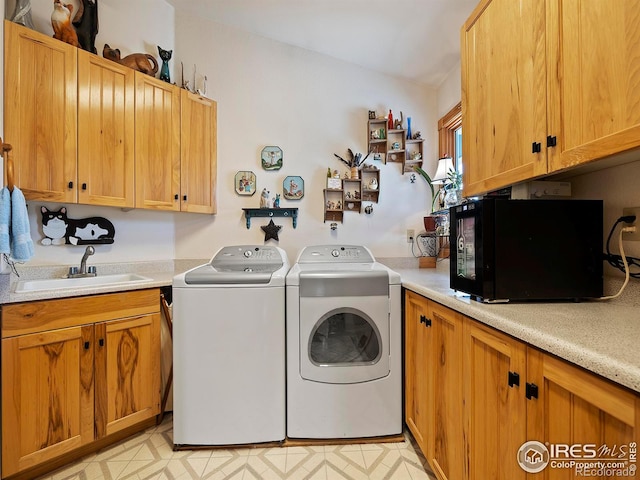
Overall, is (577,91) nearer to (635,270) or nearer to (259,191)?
(635,270)

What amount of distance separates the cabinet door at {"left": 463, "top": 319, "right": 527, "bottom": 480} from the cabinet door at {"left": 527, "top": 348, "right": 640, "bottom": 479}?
4 centimetres

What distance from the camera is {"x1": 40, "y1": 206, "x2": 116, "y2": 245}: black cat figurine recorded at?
177cm

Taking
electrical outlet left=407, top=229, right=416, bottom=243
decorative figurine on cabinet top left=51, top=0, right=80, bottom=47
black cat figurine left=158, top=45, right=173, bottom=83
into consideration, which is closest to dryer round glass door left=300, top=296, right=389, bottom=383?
electrical outlet left=407, top=229, right=416, bottom=243

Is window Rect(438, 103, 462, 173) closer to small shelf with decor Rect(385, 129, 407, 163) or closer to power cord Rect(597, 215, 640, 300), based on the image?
small shelf with decor Rect(385, 129, 407, 163)

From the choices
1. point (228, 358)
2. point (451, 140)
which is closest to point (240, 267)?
point (228, 358)

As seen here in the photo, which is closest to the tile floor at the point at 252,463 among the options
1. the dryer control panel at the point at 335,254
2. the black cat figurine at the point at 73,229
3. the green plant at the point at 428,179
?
the dryer control panel at the point at 335,254

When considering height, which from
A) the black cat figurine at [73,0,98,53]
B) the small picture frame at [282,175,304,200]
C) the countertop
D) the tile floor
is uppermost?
the black cat figurine at [73,0,98,53]

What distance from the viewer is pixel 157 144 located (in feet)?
6.35

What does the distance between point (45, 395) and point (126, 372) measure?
32 centimetres

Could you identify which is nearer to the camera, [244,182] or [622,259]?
[622,259]

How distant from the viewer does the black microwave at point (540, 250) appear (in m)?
0.98

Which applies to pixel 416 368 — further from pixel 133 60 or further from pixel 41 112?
pixel 133 60

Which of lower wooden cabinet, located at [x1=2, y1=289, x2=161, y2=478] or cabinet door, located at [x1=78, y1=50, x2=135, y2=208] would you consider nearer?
lower wooden cabinet, located at [x1=2, y1=289, x2=161, y2=478]

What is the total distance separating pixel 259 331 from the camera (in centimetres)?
151
